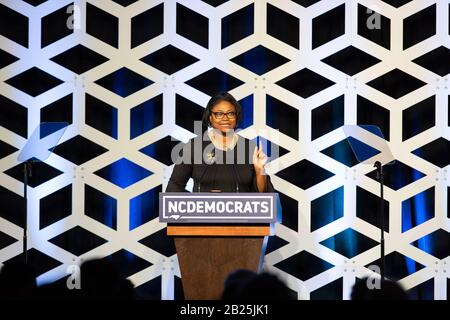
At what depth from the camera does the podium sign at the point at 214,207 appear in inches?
190

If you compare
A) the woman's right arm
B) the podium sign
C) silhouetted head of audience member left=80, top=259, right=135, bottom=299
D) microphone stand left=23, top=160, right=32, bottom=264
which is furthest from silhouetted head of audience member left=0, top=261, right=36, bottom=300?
microphone stand left=23, top=160, right=32, bottom=264

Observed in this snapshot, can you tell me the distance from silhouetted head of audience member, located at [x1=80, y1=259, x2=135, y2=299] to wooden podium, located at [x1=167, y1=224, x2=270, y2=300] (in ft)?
4.36

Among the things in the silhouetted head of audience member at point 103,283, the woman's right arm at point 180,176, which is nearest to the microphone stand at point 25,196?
the woman's right arm at point 180,176

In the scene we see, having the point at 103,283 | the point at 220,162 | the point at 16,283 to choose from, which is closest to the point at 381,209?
the point at 220,162

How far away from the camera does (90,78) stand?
6484 millimetres

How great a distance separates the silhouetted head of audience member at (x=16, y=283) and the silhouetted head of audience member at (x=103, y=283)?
0.68 ft

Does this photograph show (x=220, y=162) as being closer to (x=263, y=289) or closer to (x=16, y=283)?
(x=16, y=283)

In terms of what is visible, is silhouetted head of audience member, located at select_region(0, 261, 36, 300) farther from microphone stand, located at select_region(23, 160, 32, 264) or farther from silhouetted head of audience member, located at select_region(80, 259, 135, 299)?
microphone stand, located at select_region(23, 160, 32, 264)

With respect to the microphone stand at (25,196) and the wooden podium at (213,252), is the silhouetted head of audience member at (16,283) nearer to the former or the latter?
the wooden podium at (213,252)
